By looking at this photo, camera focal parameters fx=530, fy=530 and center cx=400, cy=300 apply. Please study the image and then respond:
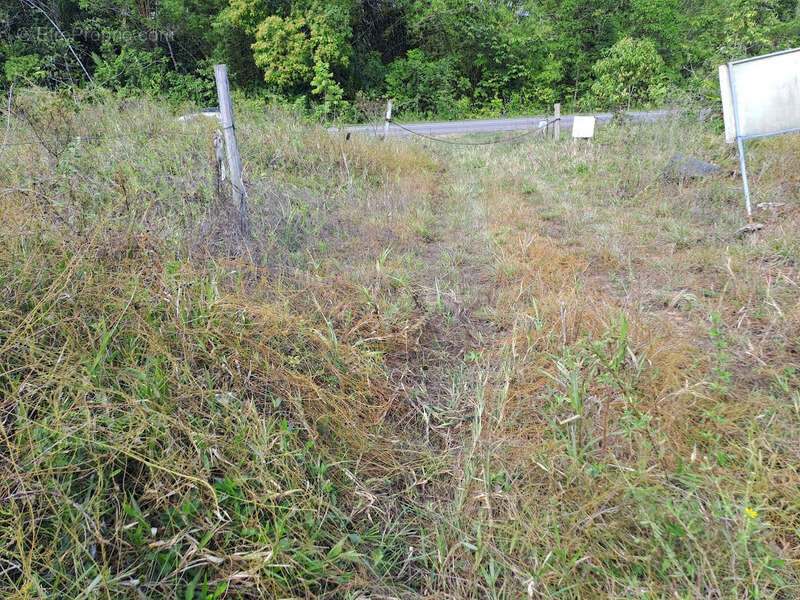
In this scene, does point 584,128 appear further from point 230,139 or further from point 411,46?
point 411,46

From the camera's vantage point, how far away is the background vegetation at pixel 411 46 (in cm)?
1477

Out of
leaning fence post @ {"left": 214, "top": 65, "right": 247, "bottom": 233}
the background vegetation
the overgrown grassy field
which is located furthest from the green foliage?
leaning fence post @ {"left": 214, "top": 65, "right": 247, "bottom": 233}

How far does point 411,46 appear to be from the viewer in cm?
2092

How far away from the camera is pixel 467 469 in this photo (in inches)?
85.5

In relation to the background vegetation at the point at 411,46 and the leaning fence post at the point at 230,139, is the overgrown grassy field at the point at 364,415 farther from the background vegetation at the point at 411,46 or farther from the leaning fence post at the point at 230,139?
the background vegetation at the point at 411,46

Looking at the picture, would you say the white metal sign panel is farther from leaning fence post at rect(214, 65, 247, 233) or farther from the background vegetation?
the background vegetation

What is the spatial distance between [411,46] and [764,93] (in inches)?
709

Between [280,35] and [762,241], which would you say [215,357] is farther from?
[280,35]

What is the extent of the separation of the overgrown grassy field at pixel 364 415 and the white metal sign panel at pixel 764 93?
5.20 ft

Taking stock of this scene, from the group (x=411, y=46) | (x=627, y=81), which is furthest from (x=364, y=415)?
(x=411, y=46)

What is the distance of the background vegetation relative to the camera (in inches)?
581

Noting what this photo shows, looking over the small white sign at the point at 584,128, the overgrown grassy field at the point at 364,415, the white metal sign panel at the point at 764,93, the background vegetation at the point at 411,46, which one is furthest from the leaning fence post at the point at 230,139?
the background vegetation at the point at 411,46

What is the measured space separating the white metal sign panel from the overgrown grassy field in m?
1.59

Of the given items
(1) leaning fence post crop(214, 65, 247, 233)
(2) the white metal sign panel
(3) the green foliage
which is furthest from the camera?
(3) the green foliage
